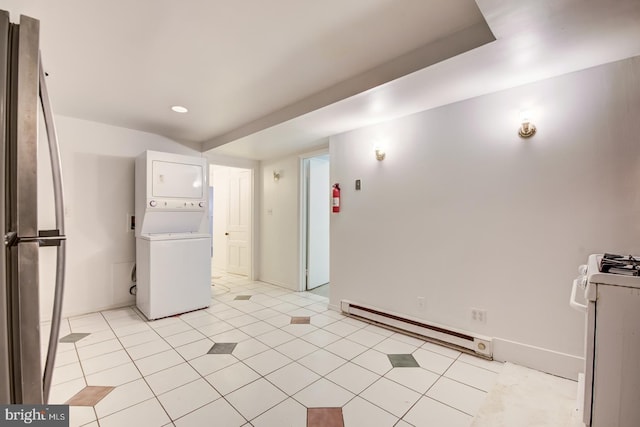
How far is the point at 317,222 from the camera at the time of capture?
14.8 ft

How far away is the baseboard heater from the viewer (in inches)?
88.1

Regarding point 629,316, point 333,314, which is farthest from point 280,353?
point 629,316

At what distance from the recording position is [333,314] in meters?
3.27

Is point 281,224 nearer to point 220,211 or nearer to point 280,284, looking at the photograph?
point 280,284

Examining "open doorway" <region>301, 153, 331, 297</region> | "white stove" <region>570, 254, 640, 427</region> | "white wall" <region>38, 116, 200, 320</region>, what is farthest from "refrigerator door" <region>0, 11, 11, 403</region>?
"open doorway" <region>301, 153, 331, 297</region>

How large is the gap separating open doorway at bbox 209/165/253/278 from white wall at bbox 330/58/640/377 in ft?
8.78

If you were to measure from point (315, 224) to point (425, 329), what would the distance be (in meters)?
2.35

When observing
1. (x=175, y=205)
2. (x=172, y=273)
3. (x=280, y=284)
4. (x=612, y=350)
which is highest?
(x=175, y=205)

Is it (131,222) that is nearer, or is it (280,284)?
(131,222)

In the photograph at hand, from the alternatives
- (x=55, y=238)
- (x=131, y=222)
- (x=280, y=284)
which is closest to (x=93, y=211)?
(x=131, y=222)

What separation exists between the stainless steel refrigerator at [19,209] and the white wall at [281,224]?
11.5 ft

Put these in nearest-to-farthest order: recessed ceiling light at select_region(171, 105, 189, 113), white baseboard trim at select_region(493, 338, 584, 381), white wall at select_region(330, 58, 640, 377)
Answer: white wall at select_region(330, 58, 640, 377), white baseboard trim at select_region(493, 338, 584, 381), recessed ceiling light at select_region(171, 105, 189, 113)

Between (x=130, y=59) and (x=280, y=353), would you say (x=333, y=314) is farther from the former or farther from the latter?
(x=130, y=59)

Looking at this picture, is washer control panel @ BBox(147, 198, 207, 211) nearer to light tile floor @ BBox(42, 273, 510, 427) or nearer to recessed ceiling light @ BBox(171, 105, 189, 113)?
recessed ceiling light @ BBox(171, 105, 189, 113)
